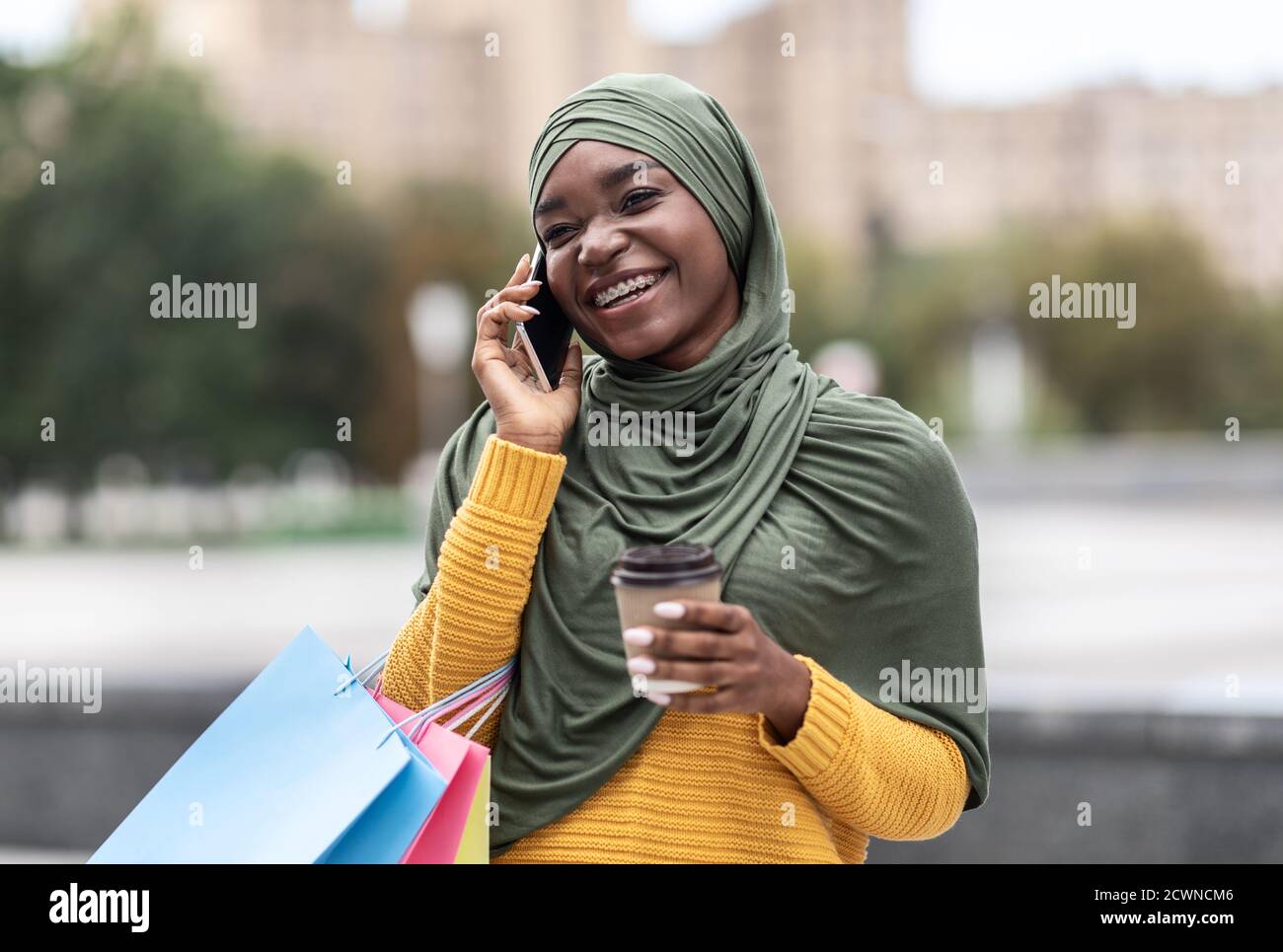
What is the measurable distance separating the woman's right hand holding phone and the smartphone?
0.05 feet

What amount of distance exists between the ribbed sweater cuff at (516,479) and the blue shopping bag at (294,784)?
12.0 inches

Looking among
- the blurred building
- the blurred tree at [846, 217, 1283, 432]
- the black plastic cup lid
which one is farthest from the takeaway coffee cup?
the blurred building

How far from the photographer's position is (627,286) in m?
2.04

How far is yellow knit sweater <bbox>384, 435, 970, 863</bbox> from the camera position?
6.54 feet

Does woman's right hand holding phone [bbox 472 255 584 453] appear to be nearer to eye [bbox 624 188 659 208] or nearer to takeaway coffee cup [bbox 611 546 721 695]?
eye [bbox 624 188 659 208]

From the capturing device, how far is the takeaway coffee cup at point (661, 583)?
163cm

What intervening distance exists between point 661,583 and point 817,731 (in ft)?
1.18

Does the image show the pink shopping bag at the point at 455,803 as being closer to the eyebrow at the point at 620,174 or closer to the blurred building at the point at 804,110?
the eyebrow at the point at 620,174

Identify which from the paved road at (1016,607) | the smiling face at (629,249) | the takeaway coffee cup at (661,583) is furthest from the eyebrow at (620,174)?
the paved road at (1016,607)

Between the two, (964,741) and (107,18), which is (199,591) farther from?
(107,18)

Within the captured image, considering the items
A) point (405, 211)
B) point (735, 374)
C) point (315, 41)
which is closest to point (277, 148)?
point (405, 211)

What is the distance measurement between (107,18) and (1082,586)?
26.7 meters

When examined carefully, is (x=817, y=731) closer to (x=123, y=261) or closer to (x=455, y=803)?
(x=455, y=803)

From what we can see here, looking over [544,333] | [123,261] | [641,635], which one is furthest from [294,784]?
[123,261]
